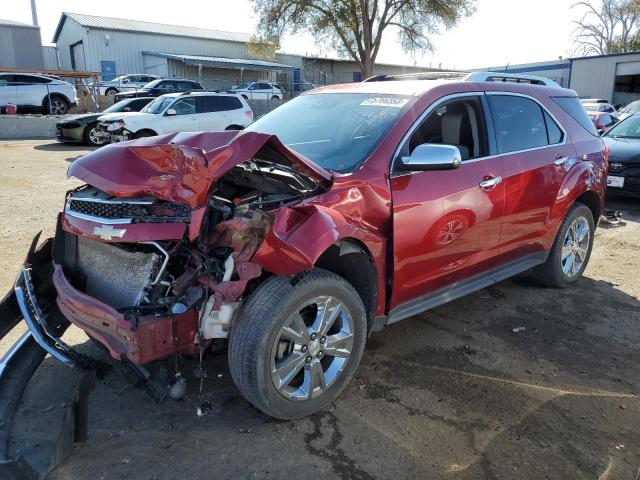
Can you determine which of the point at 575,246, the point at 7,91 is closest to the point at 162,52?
the point at 7,91

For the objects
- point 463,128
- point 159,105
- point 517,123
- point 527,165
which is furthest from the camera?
point 159,105

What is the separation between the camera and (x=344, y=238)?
303 centimetres

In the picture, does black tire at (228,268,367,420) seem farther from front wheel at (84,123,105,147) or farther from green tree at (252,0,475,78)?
green tree at (252,0,475,78)

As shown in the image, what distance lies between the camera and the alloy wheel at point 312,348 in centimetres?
286

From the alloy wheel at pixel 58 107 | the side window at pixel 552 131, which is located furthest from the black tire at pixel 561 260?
the alloy wheel at pixel 58 107

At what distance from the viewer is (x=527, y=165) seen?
4.25 metres

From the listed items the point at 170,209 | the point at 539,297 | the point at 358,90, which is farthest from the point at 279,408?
the point at 539,297

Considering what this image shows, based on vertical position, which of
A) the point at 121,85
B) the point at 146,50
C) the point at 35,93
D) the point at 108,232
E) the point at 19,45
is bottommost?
the point at 108,232

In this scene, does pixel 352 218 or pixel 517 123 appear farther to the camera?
pixel 517 123

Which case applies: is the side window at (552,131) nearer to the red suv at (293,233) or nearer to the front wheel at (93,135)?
the red suv at (293,233)

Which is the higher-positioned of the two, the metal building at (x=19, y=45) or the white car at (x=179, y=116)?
the metal building at (x=19, y=45)

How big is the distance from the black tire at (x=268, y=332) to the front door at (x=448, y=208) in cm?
67

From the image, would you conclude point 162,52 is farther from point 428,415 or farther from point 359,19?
point 428,415

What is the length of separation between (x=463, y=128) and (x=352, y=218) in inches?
58.5
